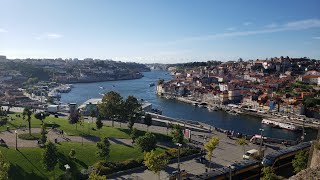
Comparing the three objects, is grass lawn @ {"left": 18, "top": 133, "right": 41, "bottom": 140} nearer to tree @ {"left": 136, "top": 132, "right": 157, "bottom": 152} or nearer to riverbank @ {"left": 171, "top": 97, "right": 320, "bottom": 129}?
tree @ {"left": 136, "top": 132, "right": 157, "bottom": 152}

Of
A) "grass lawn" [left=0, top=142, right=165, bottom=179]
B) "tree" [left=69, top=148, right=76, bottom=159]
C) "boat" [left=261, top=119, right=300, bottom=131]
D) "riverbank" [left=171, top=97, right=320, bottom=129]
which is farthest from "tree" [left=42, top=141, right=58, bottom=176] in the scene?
"boat" [left=261, top=119, right=300, bottom=131]

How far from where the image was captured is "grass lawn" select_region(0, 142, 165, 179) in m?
18.2

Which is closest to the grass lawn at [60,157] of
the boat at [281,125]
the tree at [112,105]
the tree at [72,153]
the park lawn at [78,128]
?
the tree at [72,153]

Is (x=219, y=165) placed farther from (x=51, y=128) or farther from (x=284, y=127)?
(x=284, y=127)

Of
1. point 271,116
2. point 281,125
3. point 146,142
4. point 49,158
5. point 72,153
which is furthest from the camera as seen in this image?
point 271,116

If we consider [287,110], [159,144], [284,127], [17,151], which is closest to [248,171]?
[159,144]

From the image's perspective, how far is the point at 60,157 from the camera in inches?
788

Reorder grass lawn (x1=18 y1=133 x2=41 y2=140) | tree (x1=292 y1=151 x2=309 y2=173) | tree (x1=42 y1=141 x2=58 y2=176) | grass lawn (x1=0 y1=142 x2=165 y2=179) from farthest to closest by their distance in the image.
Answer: grass lawn (x1=18 y1=133 x2=41 y2=140) < tree (x1=292 y1=151 x2=309 y2=173) < grass lawn (x1=0 y1=142 x2=165 y2=179) < tree (x1=42 y1=141 x2=58 y2=176)

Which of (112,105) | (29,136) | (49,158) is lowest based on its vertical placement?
(29,136)

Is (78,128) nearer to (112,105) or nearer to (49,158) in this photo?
(112,105)

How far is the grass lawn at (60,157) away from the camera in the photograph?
18.2 m

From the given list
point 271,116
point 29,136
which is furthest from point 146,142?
point 271,116

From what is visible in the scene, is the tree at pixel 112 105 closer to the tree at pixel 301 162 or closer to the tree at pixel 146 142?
the tree at pixel 146 142

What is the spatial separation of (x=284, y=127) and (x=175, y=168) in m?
23.8
